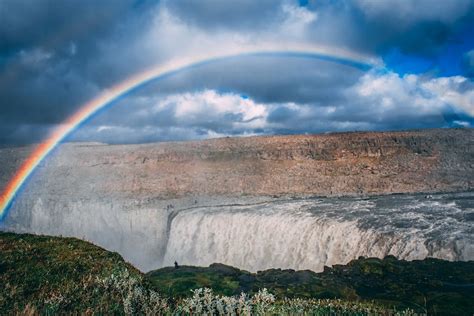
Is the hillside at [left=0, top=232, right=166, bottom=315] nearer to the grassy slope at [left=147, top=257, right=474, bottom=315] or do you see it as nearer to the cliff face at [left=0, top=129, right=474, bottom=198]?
the grassy slope at [left=147, top=257, right=474, bottom=315]

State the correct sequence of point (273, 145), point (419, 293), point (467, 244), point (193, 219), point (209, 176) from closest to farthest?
point (419, 293)
point (467, 244)
point (193, 219)
point (209, 176)
point (273, 145)

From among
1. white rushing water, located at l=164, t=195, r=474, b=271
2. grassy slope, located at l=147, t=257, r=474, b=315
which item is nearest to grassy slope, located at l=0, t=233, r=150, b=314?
grassy slope, located at l=147, t=257, r=474, b=315

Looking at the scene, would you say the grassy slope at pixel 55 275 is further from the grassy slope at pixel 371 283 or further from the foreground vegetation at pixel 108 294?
the grassy slope at pixel 371 283

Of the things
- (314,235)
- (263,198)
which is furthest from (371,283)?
(263,198)

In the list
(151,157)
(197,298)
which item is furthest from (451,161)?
(197,298)

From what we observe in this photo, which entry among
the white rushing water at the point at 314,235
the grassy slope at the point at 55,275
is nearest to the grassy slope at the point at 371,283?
the white rushing water at the point at 314,235

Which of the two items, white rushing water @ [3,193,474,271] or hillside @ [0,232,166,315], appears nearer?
hillside @ [0,232,166,315]

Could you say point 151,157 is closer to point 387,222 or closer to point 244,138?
point 244,138

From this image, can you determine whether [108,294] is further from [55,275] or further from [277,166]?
[277,166]
